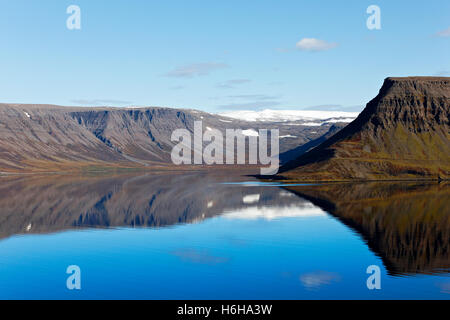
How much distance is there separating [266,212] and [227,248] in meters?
40.5

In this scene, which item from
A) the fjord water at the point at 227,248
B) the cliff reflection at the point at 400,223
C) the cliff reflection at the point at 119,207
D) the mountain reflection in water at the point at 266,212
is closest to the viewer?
the fjord water at the point at 227,248

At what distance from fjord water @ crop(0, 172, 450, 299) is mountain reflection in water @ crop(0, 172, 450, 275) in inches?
9.4

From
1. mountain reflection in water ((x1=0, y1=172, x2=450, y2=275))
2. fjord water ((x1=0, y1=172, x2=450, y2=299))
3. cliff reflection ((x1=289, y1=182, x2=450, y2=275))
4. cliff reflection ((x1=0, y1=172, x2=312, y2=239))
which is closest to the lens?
fjord water ((x1=0, y1=172, x2=450, y2=299))

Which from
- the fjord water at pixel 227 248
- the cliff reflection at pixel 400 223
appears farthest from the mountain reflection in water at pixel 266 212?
the fjord water at pixel 227 248

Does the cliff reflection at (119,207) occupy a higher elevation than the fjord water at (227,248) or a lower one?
lower

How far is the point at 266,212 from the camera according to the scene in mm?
108562

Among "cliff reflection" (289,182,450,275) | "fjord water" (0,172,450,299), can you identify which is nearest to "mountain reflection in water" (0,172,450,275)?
"cliff reflection" (289,182,450,275)

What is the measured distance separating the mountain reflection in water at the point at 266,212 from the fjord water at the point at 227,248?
0.78ft

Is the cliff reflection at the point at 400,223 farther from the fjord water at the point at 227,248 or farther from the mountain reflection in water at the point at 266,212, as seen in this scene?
Result: the fjord water at the point at 227,248

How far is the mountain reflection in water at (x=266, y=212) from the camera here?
225 feet

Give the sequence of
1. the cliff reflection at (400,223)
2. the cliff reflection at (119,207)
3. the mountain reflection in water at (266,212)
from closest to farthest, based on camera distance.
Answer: the cliff reflection at (400,223)
the mountain reflection in water at (266,212)
the cliff reflection at (119,207)

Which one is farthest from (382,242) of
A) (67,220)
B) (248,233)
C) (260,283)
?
(67,220)

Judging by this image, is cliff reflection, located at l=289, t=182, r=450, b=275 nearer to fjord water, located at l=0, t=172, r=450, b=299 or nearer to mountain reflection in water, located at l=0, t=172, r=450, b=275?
mountain reflection in water, located at l=0, t=172, r=450, b=275

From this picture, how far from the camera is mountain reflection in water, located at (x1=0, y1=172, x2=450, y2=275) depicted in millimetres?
68550
